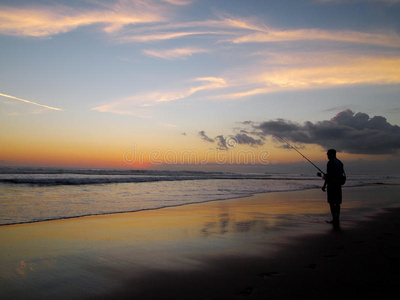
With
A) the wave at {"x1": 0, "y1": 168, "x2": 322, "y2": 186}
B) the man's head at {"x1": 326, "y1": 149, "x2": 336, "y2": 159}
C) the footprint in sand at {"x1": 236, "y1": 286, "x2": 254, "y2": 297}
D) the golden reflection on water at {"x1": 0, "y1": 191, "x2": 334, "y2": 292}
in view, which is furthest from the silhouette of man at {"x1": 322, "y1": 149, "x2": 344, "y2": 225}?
the wave at {"x1": 0, "y1": 168, "x2": 322, "y2": 186}

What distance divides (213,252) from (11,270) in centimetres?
287

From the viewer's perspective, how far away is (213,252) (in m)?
4.92

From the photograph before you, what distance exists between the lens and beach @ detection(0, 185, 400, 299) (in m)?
3.31

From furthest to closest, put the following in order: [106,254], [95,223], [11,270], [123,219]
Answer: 1. [123,219]
2. [95,223]
3. [106,254]
4. [11,270]

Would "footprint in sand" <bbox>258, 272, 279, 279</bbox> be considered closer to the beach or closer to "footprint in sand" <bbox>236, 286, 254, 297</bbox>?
the beach

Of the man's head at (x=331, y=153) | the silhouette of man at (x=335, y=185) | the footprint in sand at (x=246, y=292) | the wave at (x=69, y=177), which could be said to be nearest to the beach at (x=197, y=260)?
the footprint in sand at (x=246, y=292)

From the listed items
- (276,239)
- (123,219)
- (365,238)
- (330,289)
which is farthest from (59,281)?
(365,238)

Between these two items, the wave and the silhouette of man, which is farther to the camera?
the wave

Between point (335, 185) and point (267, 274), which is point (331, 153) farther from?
point (267, 274)

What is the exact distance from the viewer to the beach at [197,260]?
10.9 ft

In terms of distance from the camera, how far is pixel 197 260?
450 cm

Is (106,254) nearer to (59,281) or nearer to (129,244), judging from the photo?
(129,244)

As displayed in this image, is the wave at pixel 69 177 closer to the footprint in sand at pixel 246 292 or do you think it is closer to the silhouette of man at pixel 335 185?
the silhouette of man at pixel 335 185

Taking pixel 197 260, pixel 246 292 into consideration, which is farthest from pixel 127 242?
pixel 246 292
